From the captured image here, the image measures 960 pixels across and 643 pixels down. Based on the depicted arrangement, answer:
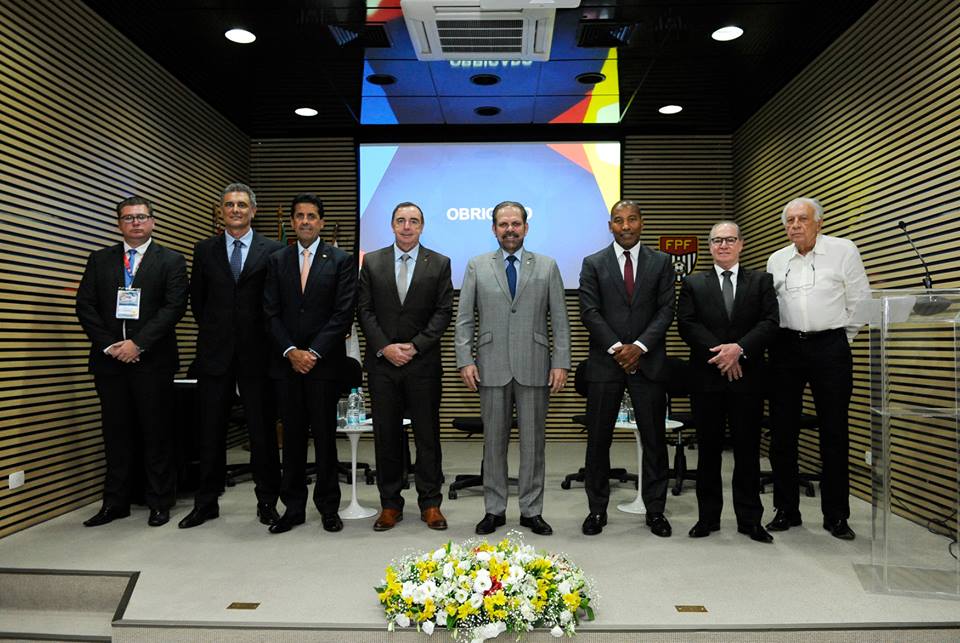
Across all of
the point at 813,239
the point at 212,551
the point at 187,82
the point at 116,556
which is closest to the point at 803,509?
the point at 813,239

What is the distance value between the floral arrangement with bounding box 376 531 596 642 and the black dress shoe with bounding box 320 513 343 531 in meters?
1.38

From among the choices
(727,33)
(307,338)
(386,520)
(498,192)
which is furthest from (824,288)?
(498,192)

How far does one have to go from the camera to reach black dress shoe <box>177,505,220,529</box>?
4359 millimetres

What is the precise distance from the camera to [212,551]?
3.86 meters

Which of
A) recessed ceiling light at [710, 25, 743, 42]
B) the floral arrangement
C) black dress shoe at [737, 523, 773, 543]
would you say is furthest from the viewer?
recessed ceiling light at [710, 25, 743, 42]

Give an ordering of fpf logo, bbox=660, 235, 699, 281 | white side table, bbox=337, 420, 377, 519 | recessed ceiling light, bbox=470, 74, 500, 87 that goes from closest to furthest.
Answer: white side table, bbox=337, 420, 377, 519 < recessed ceiling light, bbox=470, 74, 500, 87 < fpf logo, bbox=660, 235, 699, 281

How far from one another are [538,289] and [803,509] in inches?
94.8

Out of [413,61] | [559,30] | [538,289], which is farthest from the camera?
[413,61]

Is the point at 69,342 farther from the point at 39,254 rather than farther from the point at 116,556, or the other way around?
the point at 116,556

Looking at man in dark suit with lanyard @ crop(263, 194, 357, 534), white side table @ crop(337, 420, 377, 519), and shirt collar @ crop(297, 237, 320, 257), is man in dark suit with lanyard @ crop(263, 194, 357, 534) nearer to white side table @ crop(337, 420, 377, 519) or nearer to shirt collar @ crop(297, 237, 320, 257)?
shirt collar @ crop(297, 237, 320, 257)

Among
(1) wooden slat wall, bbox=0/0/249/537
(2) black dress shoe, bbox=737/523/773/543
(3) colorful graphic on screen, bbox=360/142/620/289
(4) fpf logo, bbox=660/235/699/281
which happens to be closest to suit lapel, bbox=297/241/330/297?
(1) wooden slat wall, bbox=0/0/249/537

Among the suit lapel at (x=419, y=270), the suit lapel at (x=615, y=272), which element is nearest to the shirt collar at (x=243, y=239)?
the suit lapel at (x=419, y=270)

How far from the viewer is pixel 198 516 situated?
441cm

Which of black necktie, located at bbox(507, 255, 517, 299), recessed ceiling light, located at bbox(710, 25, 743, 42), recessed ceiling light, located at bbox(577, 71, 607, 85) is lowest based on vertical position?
black necktie, located at bbox(507, 255, 517, 299)
